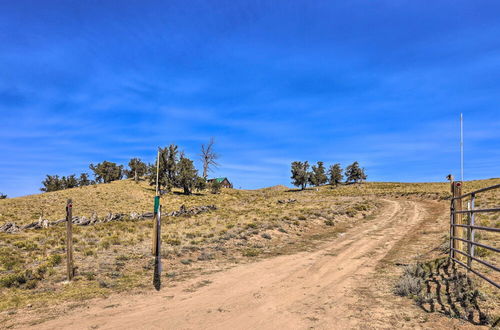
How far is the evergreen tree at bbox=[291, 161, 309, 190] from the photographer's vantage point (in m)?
101

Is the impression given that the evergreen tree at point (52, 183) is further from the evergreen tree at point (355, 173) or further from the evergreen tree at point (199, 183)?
the evergreen tree at point (355, 173)

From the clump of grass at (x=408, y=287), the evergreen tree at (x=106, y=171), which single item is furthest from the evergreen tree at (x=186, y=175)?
the clump of grass at (x=408, y=287)

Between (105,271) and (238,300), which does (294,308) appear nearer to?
(238,300)

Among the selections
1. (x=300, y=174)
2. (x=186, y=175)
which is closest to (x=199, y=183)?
(x=186, y=175)

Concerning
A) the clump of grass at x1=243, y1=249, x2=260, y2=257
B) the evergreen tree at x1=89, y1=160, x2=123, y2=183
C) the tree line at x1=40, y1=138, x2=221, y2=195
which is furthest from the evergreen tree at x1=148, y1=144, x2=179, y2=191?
the clump of grass at x1=243, y1=249, x2=260, y2=257

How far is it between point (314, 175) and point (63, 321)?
9957 cm

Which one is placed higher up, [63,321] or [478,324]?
[478,324]

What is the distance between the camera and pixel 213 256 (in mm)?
13625

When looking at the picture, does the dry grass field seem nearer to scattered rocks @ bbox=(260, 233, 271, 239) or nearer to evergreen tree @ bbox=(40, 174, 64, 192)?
scattered rocks @ bbox=(260, 233, 271, 239)

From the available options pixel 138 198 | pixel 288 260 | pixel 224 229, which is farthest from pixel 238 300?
pixel 138 198

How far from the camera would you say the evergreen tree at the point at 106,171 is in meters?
97.8

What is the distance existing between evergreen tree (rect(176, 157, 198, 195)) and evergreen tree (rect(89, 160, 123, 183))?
1673 inches

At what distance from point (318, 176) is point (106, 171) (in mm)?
72241

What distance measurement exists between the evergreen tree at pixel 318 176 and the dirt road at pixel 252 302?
300 feet
